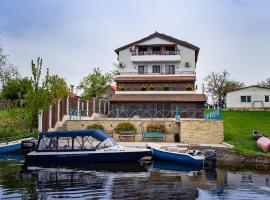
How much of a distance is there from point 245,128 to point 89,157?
20668 millimetres

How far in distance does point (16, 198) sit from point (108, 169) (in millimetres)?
8288

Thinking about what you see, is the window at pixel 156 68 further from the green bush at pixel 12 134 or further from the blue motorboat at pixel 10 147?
the blue motorboat at pixel 10 147

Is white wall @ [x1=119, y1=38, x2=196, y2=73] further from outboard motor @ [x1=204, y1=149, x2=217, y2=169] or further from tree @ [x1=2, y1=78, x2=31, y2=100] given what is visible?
outboard motor @ [x1=204, y1=149, x2=217, y2=169]

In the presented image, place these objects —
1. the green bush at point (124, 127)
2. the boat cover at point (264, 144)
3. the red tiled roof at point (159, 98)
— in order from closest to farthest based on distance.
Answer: the boat cover at point (264, 144)
the green bush at point (124, 127)
the red tiled roof at point (159, 98)

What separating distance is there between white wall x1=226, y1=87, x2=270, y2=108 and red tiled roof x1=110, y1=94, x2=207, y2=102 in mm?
14310

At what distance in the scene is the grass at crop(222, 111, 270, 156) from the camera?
95.4 feet

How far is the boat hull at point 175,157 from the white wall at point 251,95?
35.0 meters

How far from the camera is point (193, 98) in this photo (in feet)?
144

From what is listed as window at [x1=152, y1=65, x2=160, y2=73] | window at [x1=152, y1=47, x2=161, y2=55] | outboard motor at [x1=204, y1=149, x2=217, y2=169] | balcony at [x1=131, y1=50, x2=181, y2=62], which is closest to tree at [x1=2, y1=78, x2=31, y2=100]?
balcony at [x1=131, y1=50, x2=181, y2=62]

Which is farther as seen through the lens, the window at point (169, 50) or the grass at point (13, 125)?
the window at point (169, 50)

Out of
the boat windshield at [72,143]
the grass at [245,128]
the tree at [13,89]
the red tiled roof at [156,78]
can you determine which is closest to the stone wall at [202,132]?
the grass at [245,128]

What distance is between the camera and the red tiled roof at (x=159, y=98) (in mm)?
43719

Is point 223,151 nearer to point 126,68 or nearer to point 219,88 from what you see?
point 126,68

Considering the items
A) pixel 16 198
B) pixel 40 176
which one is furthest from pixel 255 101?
pixel 16 198
